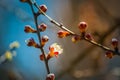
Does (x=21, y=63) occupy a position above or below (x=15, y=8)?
below

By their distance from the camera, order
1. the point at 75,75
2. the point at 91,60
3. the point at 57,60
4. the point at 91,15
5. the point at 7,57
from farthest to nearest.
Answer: the point at 91,15 → the point at 57,60 → the point at 91,60 → the point at 75,75 → the point at 7,57

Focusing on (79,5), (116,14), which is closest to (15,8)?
(79,5)

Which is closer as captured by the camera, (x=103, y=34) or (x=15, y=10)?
(x=103, y=34)

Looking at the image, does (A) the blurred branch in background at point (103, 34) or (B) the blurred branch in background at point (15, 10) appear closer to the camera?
(A) the blurred branch in background at point (103, 34)

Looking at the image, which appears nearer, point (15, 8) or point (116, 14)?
point (116, 14)

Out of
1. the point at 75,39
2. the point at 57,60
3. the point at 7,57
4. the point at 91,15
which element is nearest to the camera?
the point at 75,39

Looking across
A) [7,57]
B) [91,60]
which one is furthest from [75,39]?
[91,60]

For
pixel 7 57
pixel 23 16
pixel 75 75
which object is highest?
pixel 23 16

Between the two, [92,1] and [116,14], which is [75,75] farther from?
[92,1]

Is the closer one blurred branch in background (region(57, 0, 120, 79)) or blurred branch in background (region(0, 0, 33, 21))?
blurred branch in background (region(57, 0, 120, 79))
